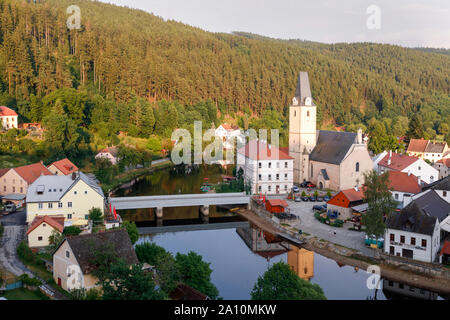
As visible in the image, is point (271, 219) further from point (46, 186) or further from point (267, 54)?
point (267, 54)

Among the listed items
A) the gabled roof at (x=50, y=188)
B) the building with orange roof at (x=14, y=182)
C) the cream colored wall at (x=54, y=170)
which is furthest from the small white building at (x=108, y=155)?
the gabled roof at (x=50, y=188)

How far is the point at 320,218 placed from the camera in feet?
110

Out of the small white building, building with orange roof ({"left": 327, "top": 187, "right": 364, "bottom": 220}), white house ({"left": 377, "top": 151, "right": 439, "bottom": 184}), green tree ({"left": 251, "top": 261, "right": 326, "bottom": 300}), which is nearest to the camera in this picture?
green tree ({"left": 251, "top": 261, "right": 326, "bottom": 300})

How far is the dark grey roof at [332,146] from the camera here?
43031mm

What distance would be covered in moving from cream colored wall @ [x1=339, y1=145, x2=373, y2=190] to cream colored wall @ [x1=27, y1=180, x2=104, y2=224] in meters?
23.4

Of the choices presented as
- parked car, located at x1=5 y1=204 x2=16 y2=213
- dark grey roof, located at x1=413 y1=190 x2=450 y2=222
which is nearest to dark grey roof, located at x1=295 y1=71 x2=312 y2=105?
dark grey roof, located at x1=413 y1=190 x2=450 y2=222

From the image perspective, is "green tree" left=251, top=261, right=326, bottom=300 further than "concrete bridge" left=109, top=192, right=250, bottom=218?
No

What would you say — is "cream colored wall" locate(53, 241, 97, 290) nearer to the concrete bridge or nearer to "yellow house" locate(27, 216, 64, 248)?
"yellow house" locate(27, 216, 64, 248)

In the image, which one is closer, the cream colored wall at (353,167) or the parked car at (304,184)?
the cream colored wall at (353,167)

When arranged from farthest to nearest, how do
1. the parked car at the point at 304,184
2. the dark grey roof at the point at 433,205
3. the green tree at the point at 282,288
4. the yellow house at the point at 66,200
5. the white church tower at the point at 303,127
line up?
1. the white church tower at the point at 303,127
2. the parked car at the point at 304,184
3. the yellow house at the point at 66,200
4. the dark grey roof at the point at 433,205
5. the green tree at the point at 282,288

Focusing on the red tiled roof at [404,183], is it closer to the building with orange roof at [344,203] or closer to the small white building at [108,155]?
the building with orange roof at [344,203]

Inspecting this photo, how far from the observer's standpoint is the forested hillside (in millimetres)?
61438

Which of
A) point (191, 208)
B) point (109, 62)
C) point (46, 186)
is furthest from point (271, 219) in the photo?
point (109, 62)
